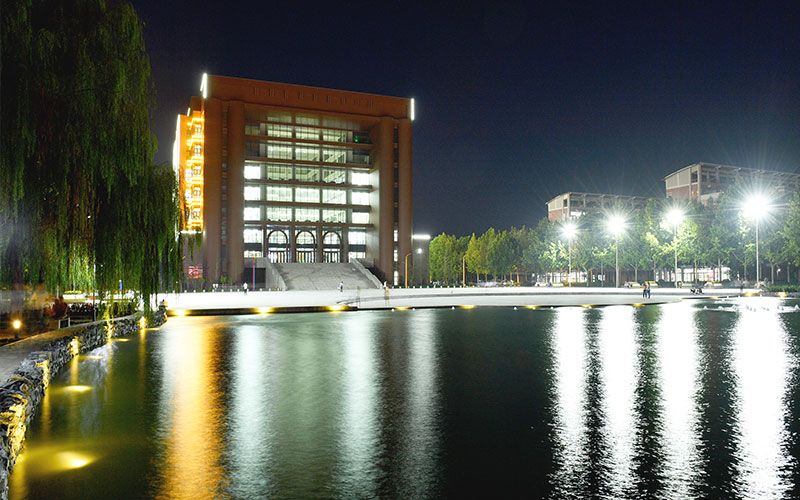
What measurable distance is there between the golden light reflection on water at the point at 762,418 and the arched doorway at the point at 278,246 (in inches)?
3349

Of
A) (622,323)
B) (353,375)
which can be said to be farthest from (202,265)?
(353,375)

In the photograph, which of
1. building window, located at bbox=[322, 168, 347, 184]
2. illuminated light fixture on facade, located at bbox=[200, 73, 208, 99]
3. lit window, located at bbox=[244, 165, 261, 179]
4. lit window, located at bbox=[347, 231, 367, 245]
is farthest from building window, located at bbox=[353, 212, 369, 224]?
illuminated light fixture on facade, located at bbox=[200, 73, 208, 99]

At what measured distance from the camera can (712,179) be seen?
124 m

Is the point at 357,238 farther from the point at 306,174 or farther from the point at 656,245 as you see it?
the point at 656,245

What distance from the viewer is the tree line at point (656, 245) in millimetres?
70750

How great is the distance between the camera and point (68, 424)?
8156 millimetres

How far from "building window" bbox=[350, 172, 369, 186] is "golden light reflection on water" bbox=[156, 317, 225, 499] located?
88013 millimetres

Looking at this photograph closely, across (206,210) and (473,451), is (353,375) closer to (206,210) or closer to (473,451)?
(473,451)

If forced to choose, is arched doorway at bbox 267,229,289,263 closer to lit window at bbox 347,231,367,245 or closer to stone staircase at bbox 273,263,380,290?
lit window at bbox 347,231,367,245

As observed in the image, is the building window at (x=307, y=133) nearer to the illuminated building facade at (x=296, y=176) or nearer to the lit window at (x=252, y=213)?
the illuminated building facade at (x=296, y=176)

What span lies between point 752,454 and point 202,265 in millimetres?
92540

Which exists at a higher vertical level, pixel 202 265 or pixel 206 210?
pixel 206 210

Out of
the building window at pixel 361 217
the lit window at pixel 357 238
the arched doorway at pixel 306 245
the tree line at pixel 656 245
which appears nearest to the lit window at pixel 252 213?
the arched doorway at pixel 306 245

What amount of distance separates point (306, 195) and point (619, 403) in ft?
305
